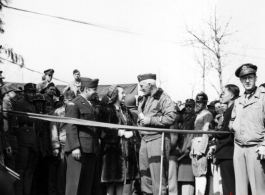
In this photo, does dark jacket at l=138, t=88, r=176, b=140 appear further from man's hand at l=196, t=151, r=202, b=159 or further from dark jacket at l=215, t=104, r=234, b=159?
man's hand at l=196, t=151, r=202, b=159

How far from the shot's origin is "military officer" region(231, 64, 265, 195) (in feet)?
22.7

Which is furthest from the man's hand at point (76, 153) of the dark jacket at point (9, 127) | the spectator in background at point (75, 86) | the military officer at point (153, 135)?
the spectator in background at point (75, 86)

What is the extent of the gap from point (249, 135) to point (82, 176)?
2.90m

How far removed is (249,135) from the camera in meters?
7.06

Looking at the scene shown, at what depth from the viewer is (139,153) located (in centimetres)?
798

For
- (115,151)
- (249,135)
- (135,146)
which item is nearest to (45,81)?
(135,146)

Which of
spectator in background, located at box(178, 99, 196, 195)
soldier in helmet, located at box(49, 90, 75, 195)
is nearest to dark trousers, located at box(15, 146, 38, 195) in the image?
soldier in helmet, located at box(49, 90, 75, 195)

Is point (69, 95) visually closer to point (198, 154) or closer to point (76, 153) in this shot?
point (76, 153)

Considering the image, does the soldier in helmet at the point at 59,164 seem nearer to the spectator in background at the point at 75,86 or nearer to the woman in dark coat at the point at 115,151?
the spectator in background at the point at 75,86

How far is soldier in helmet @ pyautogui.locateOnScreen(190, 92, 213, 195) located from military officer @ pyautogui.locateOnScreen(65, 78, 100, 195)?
2.13m

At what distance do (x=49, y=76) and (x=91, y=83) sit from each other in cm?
394

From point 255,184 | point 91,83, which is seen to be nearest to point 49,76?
point 91,83

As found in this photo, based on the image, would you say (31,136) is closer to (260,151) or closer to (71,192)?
(71,192)

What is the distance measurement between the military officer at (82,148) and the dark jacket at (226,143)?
2162mm
